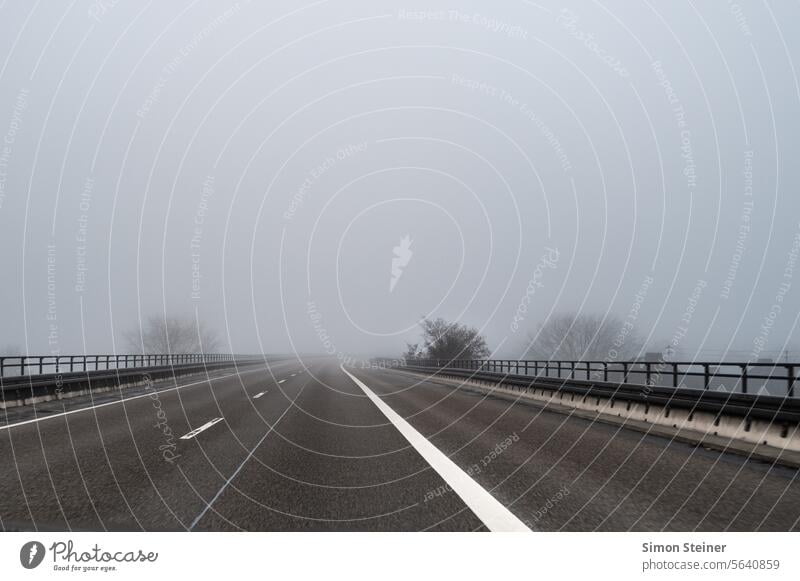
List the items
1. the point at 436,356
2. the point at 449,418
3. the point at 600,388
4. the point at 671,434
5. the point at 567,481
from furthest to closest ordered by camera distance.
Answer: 1. the point at 436,356
2. the point at 600,388
3. the point at 449,418
4. the point at 671,434
5. the point at 567,481

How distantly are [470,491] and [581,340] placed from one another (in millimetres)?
81900

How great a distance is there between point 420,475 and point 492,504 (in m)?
1.62

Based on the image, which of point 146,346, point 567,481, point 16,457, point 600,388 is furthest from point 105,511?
point 146,346

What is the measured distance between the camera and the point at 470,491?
5.84 meters

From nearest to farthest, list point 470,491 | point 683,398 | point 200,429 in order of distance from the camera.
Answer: point 470,491 < point 200,429 < point 683,398

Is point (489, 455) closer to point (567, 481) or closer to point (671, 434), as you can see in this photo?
point (567, 481)

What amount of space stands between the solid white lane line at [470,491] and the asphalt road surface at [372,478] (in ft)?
0.07

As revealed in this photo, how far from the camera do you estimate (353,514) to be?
16.4ft

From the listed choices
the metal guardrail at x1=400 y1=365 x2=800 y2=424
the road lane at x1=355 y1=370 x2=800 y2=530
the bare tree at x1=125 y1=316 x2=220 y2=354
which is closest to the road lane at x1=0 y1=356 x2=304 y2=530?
the road lane at x1=355 y1=370 x2=800 y2=530

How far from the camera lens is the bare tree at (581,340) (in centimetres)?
7900

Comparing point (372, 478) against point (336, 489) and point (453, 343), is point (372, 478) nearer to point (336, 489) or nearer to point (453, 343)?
point (336, 489)

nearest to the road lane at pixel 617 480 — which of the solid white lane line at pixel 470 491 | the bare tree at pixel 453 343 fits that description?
the solid white lane line at pixel 470 491

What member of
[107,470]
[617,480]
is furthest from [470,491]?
[107,470]

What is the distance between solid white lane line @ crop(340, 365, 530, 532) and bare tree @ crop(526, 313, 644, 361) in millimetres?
Answer: 69619
